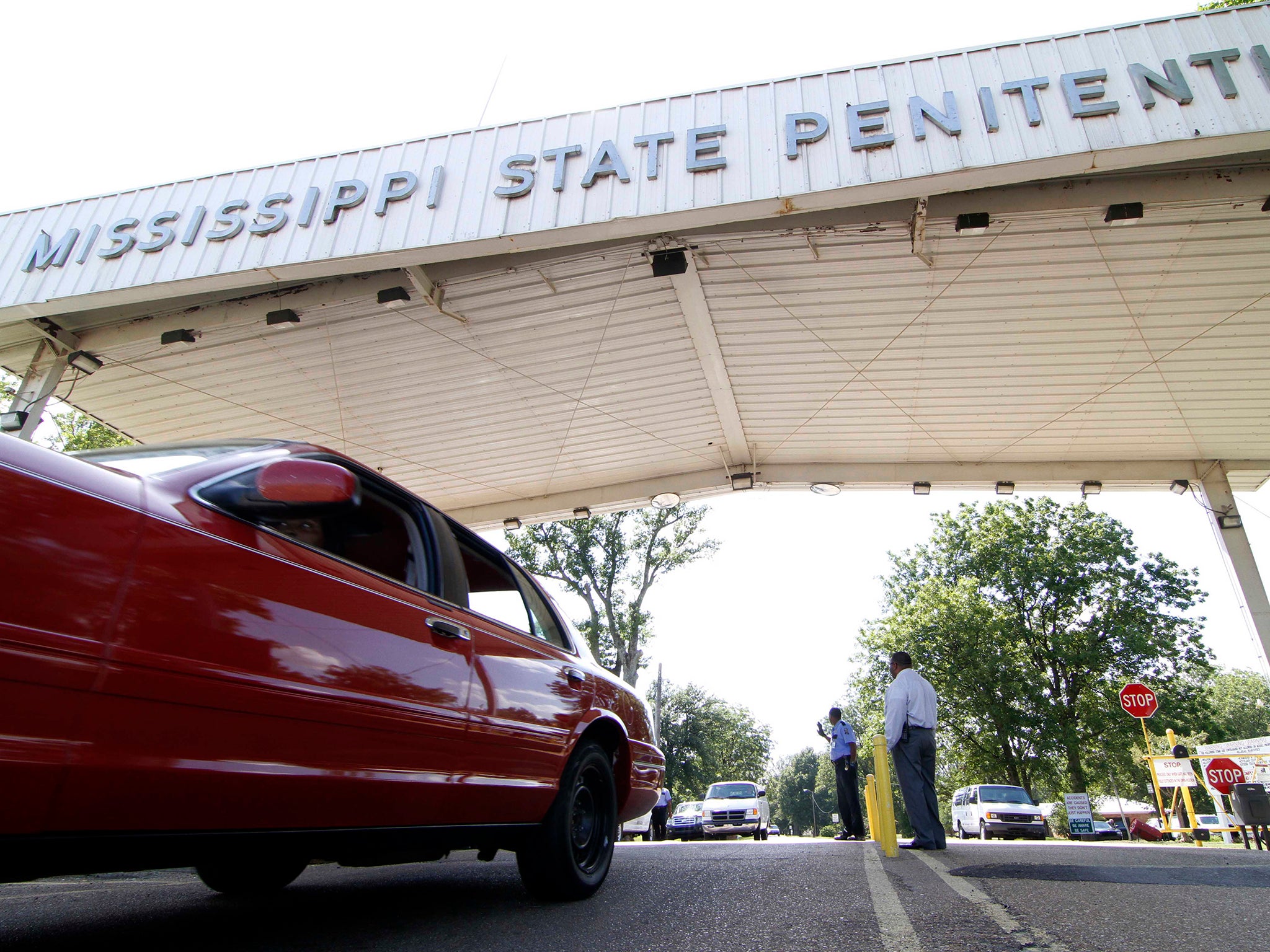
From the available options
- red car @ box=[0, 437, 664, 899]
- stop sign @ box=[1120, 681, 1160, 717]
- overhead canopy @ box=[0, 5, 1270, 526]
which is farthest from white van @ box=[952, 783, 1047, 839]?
red car @ box=[0, 437, 664, 899]

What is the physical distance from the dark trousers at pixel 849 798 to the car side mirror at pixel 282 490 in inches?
326

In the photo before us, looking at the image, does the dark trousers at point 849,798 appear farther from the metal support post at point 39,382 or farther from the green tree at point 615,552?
the green tree at point 615,552

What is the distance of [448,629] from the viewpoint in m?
2.84

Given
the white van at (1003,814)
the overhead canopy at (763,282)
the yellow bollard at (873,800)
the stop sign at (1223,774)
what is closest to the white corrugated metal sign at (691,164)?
the overhead canopy at (763,282)

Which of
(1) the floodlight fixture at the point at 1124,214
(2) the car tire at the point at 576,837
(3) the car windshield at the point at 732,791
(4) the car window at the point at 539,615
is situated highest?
(1) the floodlight fixture at the point at 1124,214

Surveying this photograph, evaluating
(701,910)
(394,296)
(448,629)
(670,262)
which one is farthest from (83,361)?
(701,910)

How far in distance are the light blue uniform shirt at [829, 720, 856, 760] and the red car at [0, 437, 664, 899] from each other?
727cm

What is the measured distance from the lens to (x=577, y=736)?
3.62 m

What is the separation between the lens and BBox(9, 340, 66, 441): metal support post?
889 centimetres

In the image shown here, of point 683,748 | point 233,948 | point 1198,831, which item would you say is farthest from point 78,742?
point 683,748

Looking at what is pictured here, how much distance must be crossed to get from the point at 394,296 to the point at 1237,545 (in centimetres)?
1279

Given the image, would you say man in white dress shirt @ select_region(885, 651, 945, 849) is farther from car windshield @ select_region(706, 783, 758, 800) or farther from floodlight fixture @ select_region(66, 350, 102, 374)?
car windshield @ select_region(706, 783, 758, 800)

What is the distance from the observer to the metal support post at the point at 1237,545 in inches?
452

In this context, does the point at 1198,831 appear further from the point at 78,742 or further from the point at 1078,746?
the point at 1078,746
